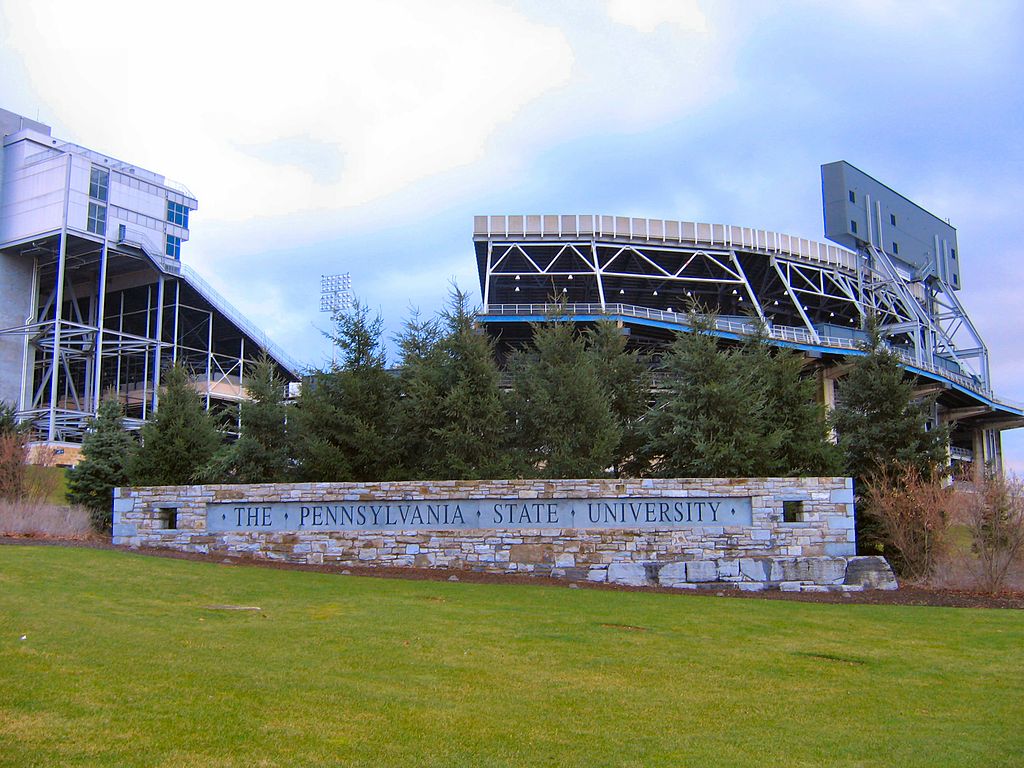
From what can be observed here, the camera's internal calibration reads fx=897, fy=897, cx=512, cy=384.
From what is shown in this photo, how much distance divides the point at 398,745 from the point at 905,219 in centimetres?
7401

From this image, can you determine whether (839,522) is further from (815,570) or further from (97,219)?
(97,219)

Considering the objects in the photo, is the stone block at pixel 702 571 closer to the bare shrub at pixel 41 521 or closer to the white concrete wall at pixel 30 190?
the bare shrub at pixel 41 521

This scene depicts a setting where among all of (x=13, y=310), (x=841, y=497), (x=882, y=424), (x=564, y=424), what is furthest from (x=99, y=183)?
(x=841, y=497)

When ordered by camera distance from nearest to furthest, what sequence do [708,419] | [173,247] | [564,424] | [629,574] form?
1. [629,574]
2. [708,419]
3. [564,424]
4. [173,247]

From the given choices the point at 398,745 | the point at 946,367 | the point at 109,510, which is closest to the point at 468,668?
the point at 398,745

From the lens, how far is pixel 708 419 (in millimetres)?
20359

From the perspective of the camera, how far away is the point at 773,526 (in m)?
16.3

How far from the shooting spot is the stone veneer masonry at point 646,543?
16.1 metres

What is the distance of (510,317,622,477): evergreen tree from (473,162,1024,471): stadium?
29.7 m

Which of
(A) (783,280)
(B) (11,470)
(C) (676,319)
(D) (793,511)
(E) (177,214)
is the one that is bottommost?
(D) (793,511)

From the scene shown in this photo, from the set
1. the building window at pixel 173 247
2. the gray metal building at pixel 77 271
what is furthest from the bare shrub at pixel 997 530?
the building window at pixel 173 247

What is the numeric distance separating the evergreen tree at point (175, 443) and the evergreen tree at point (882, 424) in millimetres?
16040

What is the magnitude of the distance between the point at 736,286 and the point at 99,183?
4209cm

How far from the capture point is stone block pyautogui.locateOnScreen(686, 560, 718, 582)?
16.1 m
